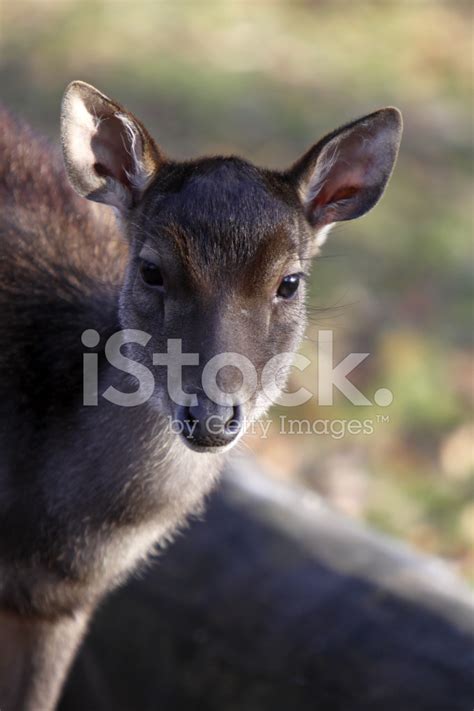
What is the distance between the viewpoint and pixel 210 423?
11.0 ft

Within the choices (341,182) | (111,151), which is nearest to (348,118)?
(341,182)

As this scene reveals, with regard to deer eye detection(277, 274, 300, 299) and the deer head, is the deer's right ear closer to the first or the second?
the deer head

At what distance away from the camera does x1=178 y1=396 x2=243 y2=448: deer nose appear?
3.35m

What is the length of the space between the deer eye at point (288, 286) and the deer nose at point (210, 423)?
46 centimetres

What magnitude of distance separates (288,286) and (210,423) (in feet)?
1.97

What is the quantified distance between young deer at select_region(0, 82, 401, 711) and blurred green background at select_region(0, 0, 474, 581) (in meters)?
1.84

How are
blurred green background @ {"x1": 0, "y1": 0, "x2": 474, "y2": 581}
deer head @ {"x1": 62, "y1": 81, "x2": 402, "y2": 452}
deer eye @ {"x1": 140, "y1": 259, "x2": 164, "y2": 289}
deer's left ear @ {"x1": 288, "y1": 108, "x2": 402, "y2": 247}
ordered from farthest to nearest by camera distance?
blurred green background @ {"x1": 0, "y1": 0, "x2": 474, "y2": 581}, deer's left ear @ {"x1": 288, "y1": 108, "x2": 402, "y2": 247}, deer eye @ {"x1": 140, "y1": 259, "x2": 164, "y2": 289}, deer head @ {"x1": 62, "y1": 81, "x2": 402, "y2": 452}

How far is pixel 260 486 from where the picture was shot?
5.20 metres

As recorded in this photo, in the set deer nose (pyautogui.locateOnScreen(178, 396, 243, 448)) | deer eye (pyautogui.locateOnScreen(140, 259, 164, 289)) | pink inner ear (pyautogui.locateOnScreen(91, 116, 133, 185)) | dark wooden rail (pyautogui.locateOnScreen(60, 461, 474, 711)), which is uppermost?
pink inner ear (pyautogui.locateOnScreen(91, 116, 133, 185))

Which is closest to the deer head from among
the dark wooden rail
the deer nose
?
the deer nose

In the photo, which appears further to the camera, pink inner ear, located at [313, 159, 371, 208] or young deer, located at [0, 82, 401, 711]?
pink inner ear, located at [313, 159, 371, 208]

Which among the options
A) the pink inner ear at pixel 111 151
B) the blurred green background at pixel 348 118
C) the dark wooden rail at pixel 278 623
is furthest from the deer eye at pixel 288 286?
the blurred green background at pixel 348 118

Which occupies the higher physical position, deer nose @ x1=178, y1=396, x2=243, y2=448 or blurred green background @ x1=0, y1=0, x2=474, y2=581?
deer nose @ x1=178, y1=396, x2=243, y2=448

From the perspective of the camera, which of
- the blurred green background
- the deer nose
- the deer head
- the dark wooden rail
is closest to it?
the deer nose
